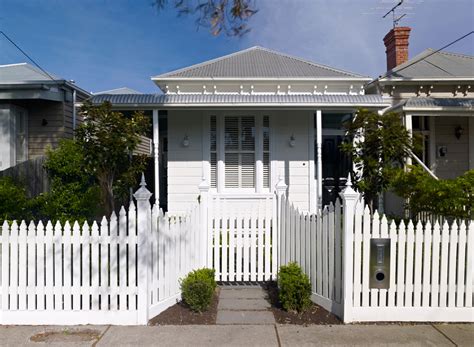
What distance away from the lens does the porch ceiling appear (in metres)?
9.40

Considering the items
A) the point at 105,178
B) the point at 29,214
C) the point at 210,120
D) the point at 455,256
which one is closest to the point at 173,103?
A: the point at 210,120

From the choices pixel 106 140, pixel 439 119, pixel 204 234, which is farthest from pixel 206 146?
pixel 439 119

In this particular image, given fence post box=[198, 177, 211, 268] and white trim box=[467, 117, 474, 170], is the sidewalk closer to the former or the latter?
fence post box=[198, 177, 211, 268]

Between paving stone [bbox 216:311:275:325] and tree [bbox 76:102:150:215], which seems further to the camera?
tree [bbox 76:102:150:215]

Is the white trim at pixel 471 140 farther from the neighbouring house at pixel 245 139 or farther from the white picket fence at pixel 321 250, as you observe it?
the white picket fence at pixel 321 250

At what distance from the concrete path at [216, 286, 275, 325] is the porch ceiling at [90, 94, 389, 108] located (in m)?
4.85

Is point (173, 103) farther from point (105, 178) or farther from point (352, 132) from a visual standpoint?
point (352, 132)

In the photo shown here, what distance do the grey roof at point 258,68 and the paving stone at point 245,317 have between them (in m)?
7.70

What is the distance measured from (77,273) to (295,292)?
262 cm

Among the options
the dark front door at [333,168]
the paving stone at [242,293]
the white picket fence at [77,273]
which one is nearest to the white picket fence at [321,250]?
the paving stone at [242,293]

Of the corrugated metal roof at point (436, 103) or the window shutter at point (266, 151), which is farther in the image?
the window shutter at point (266, 151)

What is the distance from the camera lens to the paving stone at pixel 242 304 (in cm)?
518

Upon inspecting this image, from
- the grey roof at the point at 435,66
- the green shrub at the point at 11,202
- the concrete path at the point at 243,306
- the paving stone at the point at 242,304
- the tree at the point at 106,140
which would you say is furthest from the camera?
the grey roof at the point at 435,66

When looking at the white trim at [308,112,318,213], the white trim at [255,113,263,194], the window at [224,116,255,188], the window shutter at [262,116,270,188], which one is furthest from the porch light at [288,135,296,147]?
the window at [224,116,255,188]
